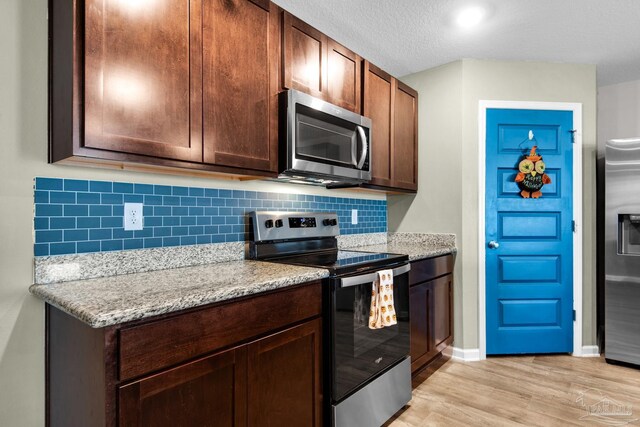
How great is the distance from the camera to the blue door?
9.43 feet

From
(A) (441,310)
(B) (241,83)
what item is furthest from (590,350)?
(B) (241,83)

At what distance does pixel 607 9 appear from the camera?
218cm

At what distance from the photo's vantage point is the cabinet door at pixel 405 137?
2.79 meters

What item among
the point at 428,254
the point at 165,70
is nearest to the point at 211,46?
the point at 165,70

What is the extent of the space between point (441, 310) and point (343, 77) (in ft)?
5.96

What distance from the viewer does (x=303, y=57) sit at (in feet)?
6.48

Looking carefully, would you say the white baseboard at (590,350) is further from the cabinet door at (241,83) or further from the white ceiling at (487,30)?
the cabinet door at (241,83)

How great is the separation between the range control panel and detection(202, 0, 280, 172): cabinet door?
38 centimetres

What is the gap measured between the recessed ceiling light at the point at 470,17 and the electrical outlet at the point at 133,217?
214cm

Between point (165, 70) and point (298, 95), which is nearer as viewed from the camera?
point (165, 70)

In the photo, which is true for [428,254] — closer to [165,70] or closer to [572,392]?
[572,392]

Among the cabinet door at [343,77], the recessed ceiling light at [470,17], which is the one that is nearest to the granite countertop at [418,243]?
the cabinet door at [343,77]

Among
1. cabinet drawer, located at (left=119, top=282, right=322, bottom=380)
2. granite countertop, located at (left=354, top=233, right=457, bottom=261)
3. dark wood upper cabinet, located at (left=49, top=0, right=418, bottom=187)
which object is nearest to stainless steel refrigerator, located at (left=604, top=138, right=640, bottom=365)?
granite countertop, located at (left=354, top=233, right=457, bottom=261)

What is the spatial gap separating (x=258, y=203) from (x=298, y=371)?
3.33 ft
